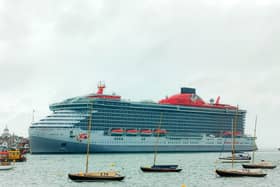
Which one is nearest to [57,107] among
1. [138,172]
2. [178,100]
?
[178,100]

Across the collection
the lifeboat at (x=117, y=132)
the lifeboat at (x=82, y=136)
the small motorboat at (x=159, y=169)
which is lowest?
the small motorboat at (x=159, y=169)

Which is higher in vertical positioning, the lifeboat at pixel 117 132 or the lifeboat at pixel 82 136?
the lifeboat at pixel 117 132

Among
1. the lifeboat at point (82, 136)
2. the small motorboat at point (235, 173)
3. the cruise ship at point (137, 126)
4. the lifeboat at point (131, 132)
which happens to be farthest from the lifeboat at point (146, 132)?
the small motorboat at point (235, 173)

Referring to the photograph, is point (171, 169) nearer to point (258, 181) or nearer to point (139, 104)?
point (258, 181)

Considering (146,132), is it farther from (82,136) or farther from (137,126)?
(82,136)

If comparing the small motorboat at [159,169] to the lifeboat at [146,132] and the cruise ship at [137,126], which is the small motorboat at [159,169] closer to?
the cruise ship at [137,126]

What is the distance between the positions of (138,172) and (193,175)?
8.05 meters

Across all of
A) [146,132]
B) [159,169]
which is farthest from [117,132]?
[159,169]

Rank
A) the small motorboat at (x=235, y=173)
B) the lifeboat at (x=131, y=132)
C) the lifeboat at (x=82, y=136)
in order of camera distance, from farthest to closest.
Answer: the lifeboat at (x=131, y=132), the lifeboat at (x=82, y=136), the small motorboat at (x=235, y=173)

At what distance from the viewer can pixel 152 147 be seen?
132375 millimetres

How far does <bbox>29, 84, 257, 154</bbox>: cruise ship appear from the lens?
388 ft

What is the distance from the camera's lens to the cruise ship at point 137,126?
118 meters

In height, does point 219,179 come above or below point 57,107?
below

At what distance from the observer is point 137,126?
136 metres
